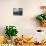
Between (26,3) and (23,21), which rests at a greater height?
(26,3)

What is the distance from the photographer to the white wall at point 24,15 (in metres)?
2.73

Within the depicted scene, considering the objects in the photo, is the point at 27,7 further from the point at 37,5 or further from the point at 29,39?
the point at 29,39

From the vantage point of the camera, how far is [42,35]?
2.75 metres

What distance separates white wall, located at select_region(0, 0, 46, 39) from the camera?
2.73 m

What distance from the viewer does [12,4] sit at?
8.95 ft

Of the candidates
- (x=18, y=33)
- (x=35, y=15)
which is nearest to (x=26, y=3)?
(x=35, y=15)

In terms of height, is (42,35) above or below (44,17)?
below

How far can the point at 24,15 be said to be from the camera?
9.00 ft

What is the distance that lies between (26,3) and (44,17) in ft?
1.21

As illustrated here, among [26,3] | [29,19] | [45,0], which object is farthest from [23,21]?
[45,0]

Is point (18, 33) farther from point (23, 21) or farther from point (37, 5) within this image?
point (37, 5)

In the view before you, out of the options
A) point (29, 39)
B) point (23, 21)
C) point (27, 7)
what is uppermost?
point (27, 7)

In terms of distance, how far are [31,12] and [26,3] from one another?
17 cm

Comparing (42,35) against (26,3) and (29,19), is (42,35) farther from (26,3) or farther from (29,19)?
(26,3)
